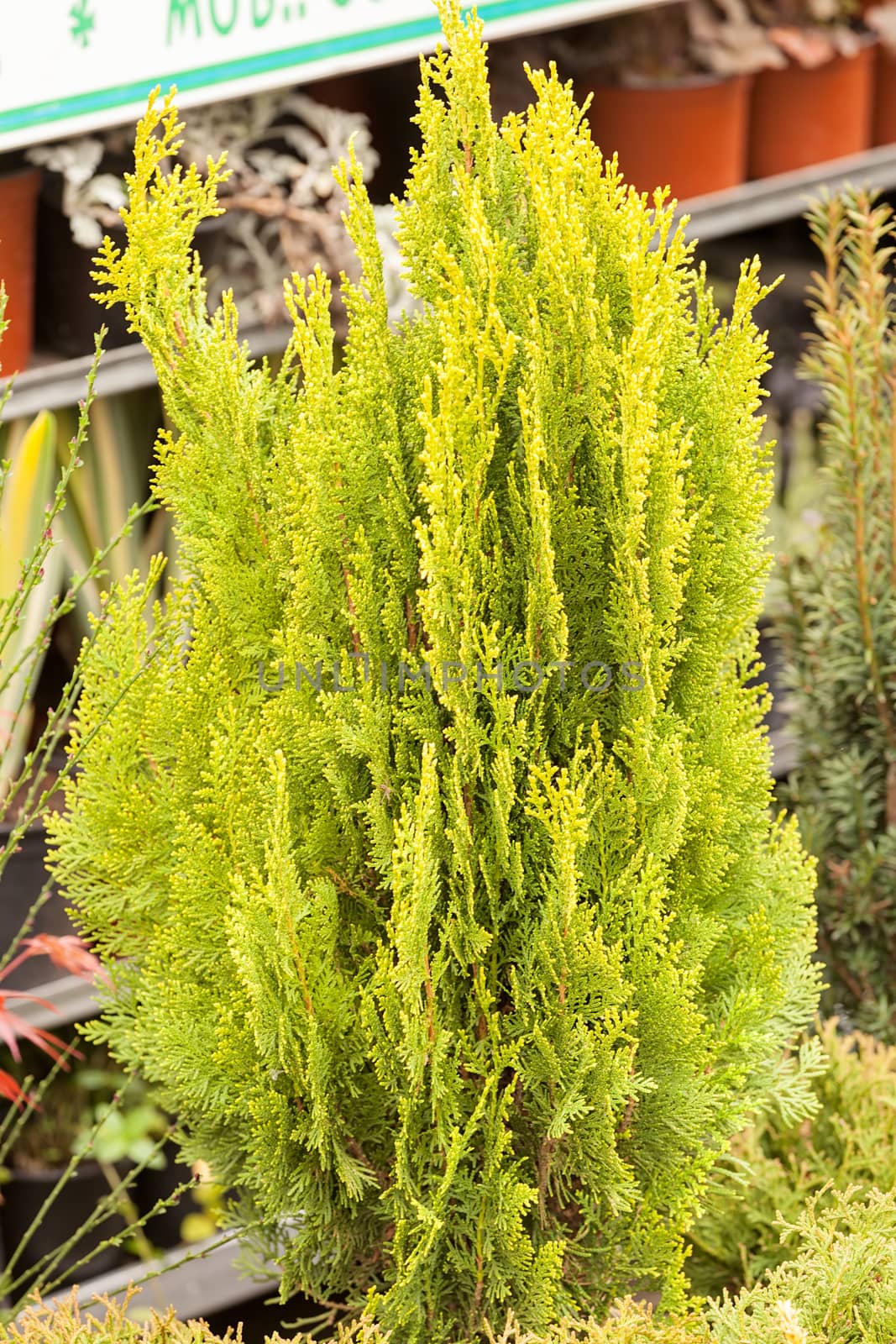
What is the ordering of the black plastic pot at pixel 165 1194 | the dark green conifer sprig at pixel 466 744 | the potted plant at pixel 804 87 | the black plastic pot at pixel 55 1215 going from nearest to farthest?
the dark green conifer sprig at pixel 466 744 → the black plastic pot at pixel 55 1215 → the black plastic pot at pixel 165 1194 → the potted plant at pixel 804 87

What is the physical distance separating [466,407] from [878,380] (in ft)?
3.36

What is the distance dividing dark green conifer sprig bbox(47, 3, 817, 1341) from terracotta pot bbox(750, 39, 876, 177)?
1610mm

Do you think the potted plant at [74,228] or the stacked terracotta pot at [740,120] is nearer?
the potted plant at [74,228]

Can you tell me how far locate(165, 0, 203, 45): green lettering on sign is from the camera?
172cm

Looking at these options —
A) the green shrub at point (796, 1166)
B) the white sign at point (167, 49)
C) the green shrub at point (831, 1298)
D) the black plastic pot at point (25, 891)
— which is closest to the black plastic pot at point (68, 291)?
the white sign at point (167, 49)

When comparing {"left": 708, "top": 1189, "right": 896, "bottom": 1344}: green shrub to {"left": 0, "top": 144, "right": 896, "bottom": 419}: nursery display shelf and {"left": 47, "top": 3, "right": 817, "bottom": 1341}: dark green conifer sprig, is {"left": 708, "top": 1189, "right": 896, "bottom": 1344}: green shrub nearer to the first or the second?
{"left": 47, "top": 3, "right": 817, "bottom": 1341}: dark green conifer sprig

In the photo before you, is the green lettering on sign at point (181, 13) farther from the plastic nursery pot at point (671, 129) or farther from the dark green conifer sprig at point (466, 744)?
the plastic nursery pot at point (671, 129)

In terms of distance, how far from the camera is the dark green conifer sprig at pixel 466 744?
1053mm

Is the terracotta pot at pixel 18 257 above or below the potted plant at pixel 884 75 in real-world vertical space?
below

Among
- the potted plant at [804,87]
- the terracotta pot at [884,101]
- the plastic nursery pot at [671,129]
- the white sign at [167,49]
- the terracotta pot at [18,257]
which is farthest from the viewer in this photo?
the terracotta pot at [884,101]

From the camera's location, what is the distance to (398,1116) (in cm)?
118

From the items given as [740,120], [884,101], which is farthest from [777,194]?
[884,101]

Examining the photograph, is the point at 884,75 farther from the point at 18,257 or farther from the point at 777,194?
the point at 18,257

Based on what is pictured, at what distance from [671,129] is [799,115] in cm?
34
